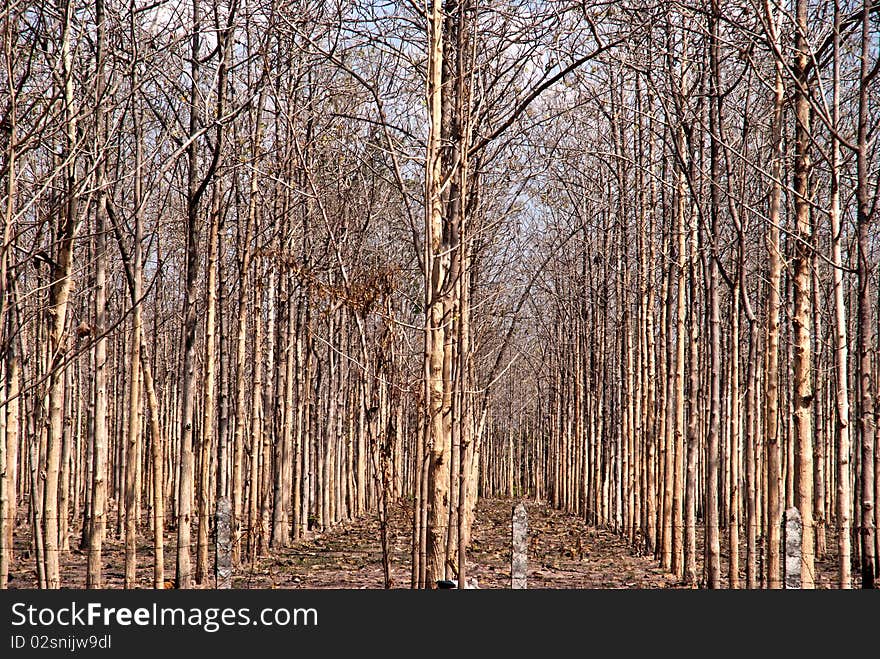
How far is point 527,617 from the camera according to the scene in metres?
4.93

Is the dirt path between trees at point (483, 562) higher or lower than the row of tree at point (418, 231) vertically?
lower

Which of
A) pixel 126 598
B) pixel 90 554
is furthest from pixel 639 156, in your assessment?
pixel 126 598

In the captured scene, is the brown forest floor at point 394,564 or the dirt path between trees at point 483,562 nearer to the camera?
the brown forest floor at point 394,564

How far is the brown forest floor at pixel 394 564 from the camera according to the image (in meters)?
9.88

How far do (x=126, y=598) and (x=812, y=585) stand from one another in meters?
4.37

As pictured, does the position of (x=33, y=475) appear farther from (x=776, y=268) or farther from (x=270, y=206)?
(x=270, y=206)

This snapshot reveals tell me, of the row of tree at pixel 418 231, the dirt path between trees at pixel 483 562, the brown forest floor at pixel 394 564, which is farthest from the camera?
the dirt path between trees at pixel 483 562

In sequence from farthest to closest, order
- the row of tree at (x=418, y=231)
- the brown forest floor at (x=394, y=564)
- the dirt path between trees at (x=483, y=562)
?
the dirt path between trees at (x=483, y=562), the brown forest floor at (x=394, y=564), the row of tree at (x=418, y=231)

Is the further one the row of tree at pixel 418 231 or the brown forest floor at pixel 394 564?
the brown forest floor at pixel 394 564

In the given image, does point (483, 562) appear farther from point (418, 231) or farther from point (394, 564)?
point (418, 231)

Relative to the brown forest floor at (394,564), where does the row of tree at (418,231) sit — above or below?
above

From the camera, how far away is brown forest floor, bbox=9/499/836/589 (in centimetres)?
988

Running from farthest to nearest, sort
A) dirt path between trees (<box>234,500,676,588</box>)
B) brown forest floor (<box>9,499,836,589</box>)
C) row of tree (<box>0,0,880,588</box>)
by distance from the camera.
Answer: dirt path between trees (<box>234,500,676,588</box>) < brown forest floor (<box>9,499,836,589</box>) < row of tree (<box>0,0,880,588</box>)

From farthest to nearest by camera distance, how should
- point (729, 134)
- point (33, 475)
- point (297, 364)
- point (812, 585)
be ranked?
1. point (297, 364)
2. point (729, 134)
3. point (812, 585)
4. point (33, 475)
